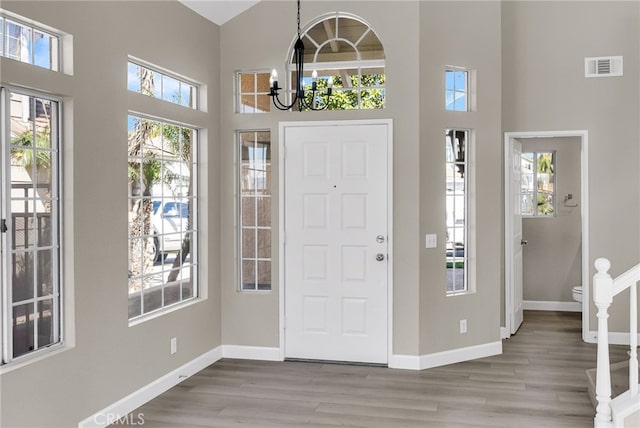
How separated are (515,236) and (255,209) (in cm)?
285

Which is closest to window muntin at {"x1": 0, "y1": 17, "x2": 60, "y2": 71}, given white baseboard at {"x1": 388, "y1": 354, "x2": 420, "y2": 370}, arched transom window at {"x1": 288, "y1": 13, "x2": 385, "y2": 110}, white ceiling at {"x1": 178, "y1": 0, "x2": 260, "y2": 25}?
white ceiling at {"x1": 178, "y1": 0, "x2": 260, "y2": 25}

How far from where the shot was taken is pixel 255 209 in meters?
5.46

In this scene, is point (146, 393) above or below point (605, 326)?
below

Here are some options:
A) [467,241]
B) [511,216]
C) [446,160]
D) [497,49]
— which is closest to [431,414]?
[467,241]

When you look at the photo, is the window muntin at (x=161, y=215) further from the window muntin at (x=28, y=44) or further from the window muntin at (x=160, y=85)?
the window muntin at (x=28, y=44)

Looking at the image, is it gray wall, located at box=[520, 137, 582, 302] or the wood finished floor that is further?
gray wall, located at box=[520, 137, 582, 302]

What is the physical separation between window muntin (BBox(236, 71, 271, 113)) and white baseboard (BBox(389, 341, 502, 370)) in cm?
→ 251

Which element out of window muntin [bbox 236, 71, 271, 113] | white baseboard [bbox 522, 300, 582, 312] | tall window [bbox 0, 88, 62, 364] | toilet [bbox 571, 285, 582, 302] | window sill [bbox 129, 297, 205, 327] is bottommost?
white baseboard [bbox 522, 300, 582, 312]

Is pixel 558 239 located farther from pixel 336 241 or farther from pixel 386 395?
pixel 386 395

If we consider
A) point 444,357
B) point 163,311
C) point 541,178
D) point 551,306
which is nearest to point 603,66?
point 541,178

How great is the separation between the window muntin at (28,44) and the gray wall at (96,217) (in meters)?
0.10

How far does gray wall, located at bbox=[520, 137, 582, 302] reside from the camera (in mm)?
7531

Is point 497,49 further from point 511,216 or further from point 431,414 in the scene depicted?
point 431,414

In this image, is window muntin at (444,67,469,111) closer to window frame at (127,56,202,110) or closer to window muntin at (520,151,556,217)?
window frame at (127,56,202,110)
